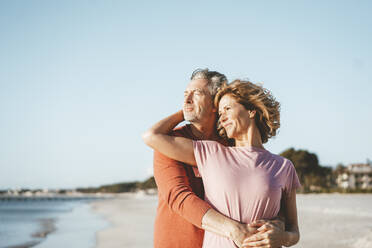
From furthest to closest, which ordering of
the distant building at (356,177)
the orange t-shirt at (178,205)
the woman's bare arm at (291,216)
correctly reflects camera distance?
the distant building at (356,177), the woman's bare arm at (291,216), the orange t-shirt at (178,205)

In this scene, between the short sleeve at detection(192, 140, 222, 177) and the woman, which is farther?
the short sleeve at detection(192, 140, 222, 177)

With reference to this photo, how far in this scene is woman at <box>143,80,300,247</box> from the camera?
6.15 ft

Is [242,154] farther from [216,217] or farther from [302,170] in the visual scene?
[302,170]

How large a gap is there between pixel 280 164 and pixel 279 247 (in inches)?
17.4

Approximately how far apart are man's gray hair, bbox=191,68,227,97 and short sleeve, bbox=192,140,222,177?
47cm

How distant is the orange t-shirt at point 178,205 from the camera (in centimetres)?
194

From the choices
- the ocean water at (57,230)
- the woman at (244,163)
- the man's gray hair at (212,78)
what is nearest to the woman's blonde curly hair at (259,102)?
the woman at (244,163)

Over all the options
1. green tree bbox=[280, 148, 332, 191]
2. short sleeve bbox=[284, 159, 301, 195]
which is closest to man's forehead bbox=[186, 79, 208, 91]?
short sleeve bbox=[284, 159, 301, 195]

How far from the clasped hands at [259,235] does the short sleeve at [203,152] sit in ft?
1.24

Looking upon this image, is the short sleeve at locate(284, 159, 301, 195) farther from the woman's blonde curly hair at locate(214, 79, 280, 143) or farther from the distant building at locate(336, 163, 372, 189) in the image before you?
the distant building at locate(336, 163, 372, 189)

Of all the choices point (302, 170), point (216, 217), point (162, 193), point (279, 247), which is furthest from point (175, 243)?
point (302, 170)

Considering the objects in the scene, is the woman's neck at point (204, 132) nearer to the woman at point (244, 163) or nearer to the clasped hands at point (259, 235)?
the woman at point (244, 163)

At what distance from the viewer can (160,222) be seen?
7.45ft

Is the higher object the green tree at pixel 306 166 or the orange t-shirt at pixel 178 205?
the orange t-shirt at pixel 178 205
